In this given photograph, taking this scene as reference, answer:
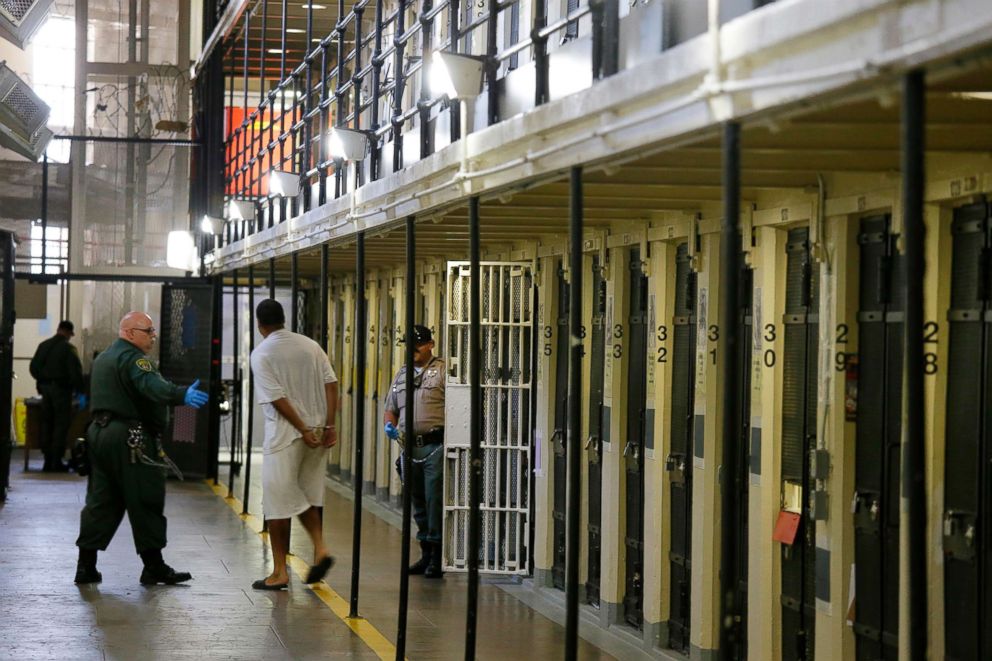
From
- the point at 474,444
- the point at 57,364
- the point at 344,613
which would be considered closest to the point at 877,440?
the point at 474,444

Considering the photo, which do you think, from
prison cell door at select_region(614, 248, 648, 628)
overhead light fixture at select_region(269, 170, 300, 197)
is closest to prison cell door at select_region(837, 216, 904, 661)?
prison cell door at select_region(614, 248, 648, 628)

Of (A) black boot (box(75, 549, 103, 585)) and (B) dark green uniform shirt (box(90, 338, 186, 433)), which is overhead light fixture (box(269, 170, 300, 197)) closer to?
(B) dark green uniform shirt (box(90, 338, 186, 433))

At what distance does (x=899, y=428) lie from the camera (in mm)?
5934

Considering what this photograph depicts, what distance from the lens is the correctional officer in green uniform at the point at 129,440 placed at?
31.4 feet

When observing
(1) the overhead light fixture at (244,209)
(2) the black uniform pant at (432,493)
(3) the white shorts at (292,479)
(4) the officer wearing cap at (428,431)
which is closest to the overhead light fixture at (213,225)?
(1) the overhead light fixture at (244,209)

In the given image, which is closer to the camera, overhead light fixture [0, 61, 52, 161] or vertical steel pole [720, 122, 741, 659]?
vertical steel pole [720, 122, 741, 659]

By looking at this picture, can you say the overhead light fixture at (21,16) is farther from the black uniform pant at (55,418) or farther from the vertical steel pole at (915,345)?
the vertical steel pole at (915,345)

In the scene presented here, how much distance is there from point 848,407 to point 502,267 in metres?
4.44

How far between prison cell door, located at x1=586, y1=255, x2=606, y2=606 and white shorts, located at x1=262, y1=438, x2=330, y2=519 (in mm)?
1689

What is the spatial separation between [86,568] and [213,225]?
293 inches

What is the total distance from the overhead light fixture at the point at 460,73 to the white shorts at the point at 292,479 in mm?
3201

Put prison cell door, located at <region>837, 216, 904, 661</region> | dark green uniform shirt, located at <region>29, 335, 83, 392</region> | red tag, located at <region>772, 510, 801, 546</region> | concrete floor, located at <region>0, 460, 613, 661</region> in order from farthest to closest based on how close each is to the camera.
Answer: dark green uniform shirt, located at <region>29, 335, 83, 392</region>, concrete floor, located at <region>0, 460, 613, 661</region>, red tag, located at <region>772, 510, 801, 546</region>, prison cell door, located at <region>837, 216, 904, 661</region>

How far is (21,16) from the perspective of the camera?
445 inches

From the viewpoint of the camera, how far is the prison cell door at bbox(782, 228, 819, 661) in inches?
261
